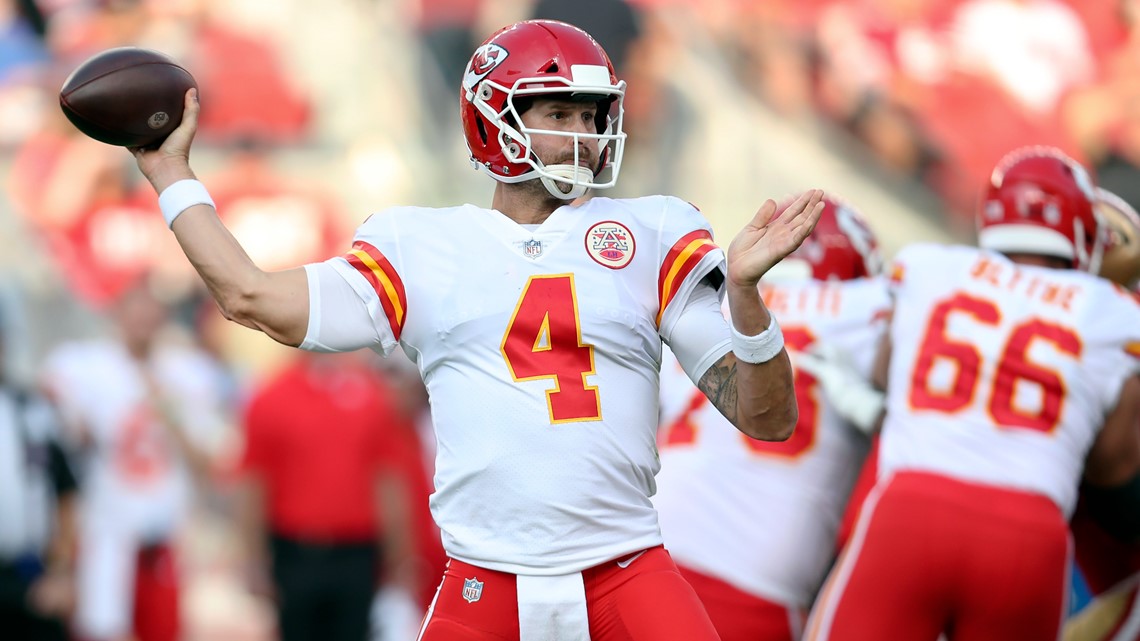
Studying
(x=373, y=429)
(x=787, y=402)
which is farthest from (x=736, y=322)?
(x=373, y=429)

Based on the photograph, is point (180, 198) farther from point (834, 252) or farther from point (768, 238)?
point (834, 252)

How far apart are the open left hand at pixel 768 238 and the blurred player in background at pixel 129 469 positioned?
224 inches

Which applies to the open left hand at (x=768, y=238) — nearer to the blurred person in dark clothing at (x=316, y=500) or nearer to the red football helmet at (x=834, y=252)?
the red football helmet at (x=834, y=252)

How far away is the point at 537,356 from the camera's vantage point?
3277 mm

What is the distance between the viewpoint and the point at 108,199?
49.1 feet

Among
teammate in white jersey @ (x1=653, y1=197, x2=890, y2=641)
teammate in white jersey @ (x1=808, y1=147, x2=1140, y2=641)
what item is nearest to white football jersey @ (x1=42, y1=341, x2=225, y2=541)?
teammate in white jersey @ (x1=653, y1=197, x2=890, y2=641)

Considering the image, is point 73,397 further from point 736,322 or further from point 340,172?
point 340,172

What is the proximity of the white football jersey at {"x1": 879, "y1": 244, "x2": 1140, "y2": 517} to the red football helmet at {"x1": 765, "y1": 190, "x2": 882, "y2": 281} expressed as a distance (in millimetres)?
479

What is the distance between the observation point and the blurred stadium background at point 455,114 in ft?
48.3

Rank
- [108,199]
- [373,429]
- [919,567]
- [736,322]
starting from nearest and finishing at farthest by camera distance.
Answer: [736,322] → [919,567] → [373,429] → [108,199]

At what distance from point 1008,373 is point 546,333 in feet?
5.83

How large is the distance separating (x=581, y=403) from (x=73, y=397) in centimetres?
603

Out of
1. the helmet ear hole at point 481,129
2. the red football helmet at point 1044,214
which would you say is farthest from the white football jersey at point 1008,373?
the helmet ear hole at point 481,129

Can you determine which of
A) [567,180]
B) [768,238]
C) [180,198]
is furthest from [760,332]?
[180,198]
